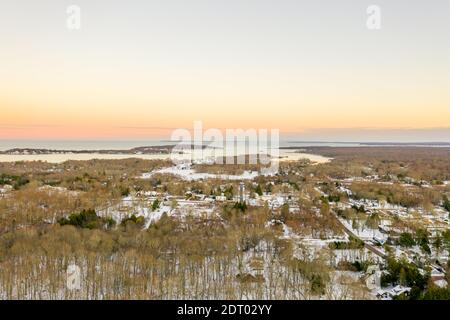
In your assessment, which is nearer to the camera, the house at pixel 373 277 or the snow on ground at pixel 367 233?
→ the house at pixel 373 277

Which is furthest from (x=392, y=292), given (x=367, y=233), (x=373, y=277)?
(x=367, y=233)

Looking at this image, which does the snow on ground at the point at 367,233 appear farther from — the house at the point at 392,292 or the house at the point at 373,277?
the house at the point at 392,292

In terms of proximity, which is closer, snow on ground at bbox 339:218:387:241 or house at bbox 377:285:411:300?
house at bbox 377:285:411:300

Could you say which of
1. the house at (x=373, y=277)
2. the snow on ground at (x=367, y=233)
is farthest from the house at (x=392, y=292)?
the snow on ground at (x=367, y=233)

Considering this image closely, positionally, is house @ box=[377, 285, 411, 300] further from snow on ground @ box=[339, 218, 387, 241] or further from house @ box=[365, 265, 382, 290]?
snow on ground @ box=[339, 218, 387, 241]

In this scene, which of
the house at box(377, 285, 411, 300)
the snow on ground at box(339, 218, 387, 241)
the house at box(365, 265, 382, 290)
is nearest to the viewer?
the house at box(377, 285, 411, 300)

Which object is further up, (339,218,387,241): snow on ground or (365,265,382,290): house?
(365,265,382,290): house

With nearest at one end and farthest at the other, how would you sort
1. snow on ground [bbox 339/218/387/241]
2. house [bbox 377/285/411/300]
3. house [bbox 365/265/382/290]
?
house [bbox 377/285/411/300], house [bbox 365/265/382/290], snow on ground [bbox 339/218/387/241]

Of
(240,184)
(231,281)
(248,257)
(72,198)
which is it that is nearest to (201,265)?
(231,281)

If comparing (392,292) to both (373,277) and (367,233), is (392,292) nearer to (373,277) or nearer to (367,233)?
(373,277)

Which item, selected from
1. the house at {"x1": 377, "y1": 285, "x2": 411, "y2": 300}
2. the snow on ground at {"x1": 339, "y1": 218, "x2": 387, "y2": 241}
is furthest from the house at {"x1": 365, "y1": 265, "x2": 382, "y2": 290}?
the snow on ground at {"x1": 339, "y1": 218, "x2": 387, "y2": 241}
